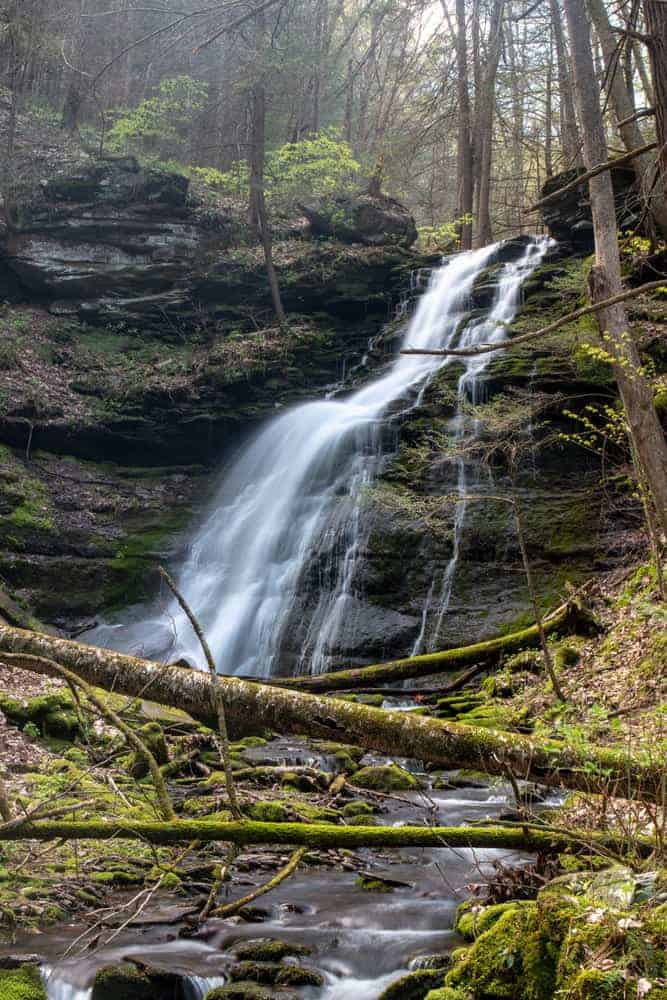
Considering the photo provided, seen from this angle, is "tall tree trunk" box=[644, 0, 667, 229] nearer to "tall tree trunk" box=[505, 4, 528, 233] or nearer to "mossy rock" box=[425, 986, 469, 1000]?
"mossy rock" box=[425, 986, 469, 1000]

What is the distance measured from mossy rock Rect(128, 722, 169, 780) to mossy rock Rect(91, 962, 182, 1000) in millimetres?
2627

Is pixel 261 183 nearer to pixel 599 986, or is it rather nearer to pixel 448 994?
pixel 448 994

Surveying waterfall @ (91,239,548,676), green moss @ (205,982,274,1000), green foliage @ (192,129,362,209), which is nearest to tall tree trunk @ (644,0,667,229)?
green moss @ (205,982,274,1000)

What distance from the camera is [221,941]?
4133 mm

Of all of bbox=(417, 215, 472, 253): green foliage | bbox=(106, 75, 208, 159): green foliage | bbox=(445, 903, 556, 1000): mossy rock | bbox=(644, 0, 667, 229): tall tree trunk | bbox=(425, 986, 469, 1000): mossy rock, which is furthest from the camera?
bbox=(417, 215, 472, 253): green foliage

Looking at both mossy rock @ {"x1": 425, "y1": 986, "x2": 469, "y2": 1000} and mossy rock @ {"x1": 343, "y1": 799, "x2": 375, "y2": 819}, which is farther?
mossy rock @ {"x1": 343, "y1": 799, "x2": 375, "y2": 819}

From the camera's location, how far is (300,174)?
65.6 ft

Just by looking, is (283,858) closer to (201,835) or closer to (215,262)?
(201,835)

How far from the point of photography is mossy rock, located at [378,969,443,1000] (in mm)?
3465

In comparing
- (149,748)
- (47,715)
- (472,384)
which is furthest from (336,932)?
(472,384)

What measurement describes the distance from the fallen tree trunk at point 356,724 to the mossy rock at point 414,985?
0.96m

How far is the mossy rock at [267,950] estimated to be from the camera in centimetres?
396

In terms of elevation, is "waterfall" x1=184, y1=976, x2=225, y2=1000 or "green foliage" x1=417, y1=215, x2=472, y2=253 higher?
"green foliage" x1=417, y1=215, x2=472, y2=253

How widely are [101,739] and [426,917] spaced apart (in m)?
3.70
